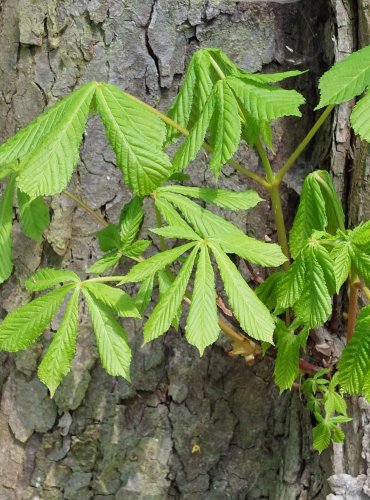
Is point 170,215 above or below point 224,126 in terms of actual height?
below

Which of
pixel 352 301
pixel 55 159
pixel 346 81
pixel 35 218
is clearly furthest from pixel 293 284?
pixel 35 218

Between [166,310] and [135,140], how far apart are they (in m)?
0.29

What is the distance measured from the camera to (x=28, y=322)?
1.23 m

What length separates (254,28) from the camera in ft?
4.86

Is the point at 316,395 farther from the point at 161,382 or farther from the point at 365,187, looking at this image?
the point at 365,187

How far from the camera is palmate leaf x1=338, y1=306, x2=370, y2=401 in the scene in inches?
45.3

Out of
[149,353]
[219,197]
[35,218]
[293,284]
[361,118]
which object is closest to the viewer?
[361,118]

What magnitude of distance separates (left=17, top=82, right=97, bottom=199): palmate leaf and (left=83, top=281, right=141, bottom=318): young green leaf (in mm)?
232

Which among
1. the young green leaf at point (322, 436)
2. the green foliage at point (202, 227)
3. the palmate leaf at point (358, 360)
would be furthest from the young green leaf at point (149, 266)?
the young green leaf at point (322, 436)

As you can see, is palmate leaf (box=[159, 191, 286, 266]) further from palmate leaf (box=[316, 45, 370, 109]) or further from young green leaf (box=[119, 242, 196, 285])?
palmate leaf (box=[316, 45, 370, 109])

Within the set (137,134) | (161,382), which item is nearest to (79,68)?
(137,134)

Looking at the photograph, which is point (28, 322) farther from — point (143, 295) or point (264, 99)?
point (264, 99)

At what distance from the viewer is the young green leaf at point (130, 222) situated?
4.34 ft

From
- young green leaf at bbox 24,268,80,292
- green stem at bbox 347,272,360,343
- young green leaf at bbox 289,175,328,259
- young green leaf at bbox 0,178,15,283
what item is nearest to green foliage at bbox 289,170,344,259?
young green leaf at bbox 289,175,328,259
